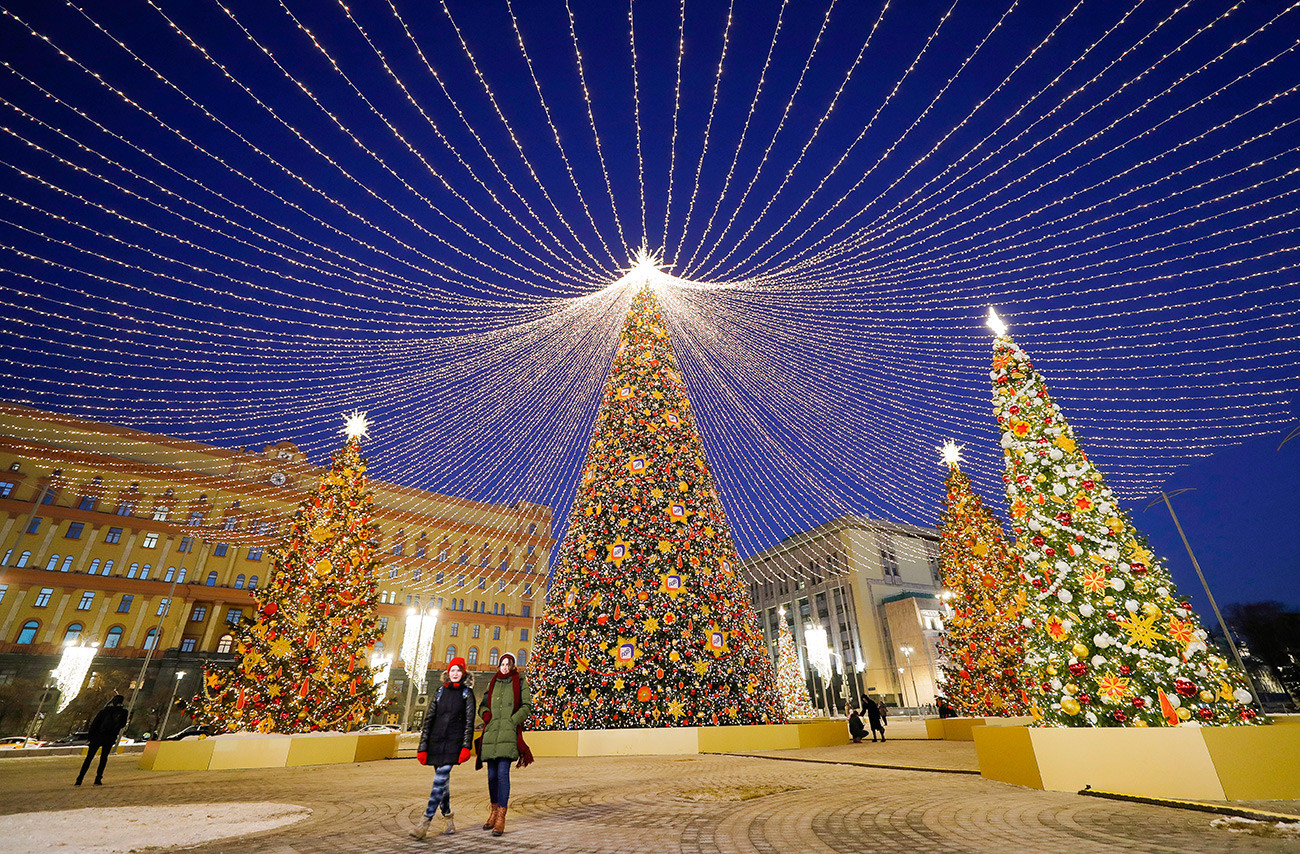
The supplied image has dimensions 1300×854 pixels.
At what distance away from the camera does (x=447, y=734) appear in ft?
14.5

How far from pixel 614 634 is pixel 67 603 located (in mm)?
40742

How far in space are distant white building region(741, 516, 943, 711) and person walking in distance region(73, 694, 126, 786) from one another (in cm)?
4063

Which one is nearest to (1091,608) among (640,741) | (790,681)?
(640,741)

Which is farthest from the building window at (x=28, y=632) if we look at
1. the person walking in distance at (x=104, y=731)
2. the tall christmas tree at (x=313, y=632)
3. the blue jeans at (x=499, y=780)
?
the blue jeans at (x=499, y=780)

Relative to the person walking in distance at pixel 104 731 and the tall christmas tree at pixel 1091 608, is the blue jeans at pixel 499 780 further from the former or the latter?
the person walking in distance at pixel 104 731

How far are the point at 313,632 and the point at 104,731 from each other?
338cm

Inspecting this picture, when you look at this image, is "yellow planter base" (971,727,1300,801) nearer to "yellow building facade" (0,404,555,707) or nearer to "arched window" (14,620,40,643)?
"yellow building facade" (0,404,555,707)

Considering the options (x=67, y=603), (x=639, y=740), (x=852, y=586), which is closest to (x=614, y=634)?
(x=639, y=740)

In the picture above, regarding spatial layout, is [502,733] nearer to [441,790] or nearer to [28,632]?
[441,790]

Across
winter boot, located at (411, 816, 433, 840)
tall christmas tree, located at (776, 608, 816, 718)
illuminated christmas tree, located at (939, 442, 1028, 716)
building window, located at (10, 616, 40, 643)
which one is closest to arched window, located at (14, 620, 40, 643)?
building window, located at (10, 616, 40, 643)

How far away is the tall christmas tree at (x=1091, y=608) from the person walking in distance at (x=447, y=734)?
5556 millimetres

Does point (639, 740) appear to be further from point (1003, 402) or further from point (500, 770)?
point (1003, 402)

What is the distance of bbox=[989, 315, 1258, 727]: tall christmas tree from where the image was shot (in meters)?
4.97

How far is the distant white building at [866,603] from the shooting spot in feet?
146
